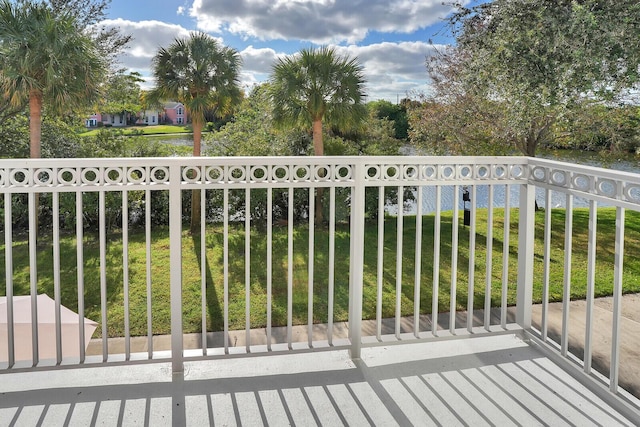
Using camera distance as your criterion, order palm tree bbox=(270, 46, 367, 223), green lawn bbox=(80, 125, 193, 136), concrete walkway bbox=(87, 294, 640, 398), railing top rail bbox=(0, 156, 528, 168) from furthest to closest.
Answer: green lawn bbox=(80, 125, 193, 136), palm tree bbox=(270, 46, 367, 223), concrete walkway bbox=(87, 294, 640, 398), railing top rail bbox=(0, 156, 528, 168)

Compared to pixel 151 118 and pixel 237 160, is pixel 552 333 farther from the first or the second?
pixel 151 118

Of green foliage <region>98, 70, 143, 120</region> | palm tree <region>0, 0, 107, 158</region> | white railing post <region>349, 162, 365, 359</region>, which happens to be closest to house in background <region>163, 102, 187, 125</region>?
green foliage <region>98, 70, 143, 120</region>

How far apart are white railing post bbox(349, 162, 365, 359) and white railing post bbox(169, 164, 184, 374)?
77 cm

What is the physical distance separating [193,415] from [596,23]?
316cm

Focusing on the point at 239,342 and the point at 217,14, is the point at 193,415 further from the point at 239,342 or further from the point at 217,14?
the point at 217,14

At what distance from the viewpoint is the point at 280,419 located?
1837mm

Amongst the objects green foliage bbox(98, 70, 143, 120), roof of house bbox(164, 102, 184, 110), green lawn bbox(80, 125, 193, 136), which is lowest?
green lawn bbox(80, 125, 193, 136)

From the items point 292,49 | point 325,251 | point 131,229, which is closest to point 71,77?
point 131,229

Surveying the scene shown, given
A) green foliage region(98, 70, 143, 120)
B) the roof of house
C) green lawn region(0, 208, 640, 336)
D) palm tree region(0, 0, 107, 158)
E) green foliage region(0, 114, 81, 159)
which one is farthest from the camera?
green foliage region(98, 70, 143, 120)

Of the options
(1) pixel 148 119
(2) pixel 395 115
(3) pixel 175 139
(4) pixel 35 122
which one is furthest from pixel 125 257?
(1) pixel 148 119

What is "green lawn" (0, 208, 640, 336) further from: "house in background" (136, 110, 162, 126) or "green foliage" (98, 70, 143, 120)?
"green foliage" (98, 70, 143, 120)

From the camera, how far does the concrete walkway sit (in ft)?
9.66

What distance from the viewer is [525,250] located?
2.54 meters

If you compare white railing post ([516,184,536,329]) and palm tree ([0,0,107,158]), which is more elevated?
palm tree ([0,0,107,158])
